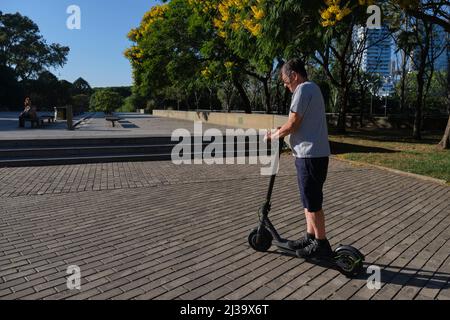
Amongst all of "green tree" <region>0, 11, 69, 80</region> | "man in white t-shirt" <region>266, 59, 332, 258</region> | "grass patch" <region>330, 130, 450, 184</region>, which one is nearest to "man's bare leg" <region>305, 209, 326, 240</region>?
"man in white t-shirt" <region>266, 59, 332, 258</region>

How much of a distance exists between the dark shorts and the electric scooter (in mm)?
360

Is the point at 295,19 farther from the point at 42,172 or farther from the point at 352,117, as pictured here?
the point at 352,117

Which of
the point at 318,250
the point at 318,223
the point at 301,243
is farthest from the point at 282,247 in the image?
the point at 318,223

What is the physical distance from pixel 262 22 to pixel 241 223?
7.03 meters

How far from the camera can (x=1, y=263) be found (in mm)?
4008

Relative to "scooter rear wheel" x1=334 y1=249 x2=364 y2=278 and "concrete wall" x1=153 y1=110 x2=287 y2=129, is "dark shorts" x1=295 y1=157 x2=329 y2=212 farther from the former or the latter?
"concrete wall" x1=153 y1=110 x2=287 y2=129

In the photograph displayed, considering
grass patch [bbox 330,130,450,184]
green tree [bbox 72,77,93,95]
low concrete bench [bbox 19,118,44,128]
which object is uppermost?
green tree [bbox 72,77,93,95]

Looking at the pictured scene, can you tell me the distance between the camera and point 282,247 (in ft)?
13.7

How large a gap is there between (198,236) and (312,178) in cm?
183

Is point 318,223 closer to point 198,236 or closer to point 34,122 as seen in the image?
point 198,236

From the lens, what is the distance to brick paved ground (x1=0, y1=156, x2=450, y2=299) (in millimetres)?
3514

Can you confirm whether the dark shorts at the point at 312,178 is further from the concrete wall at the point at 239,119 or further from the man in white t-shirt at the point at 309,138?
the concrete wall at the point at 239,119
